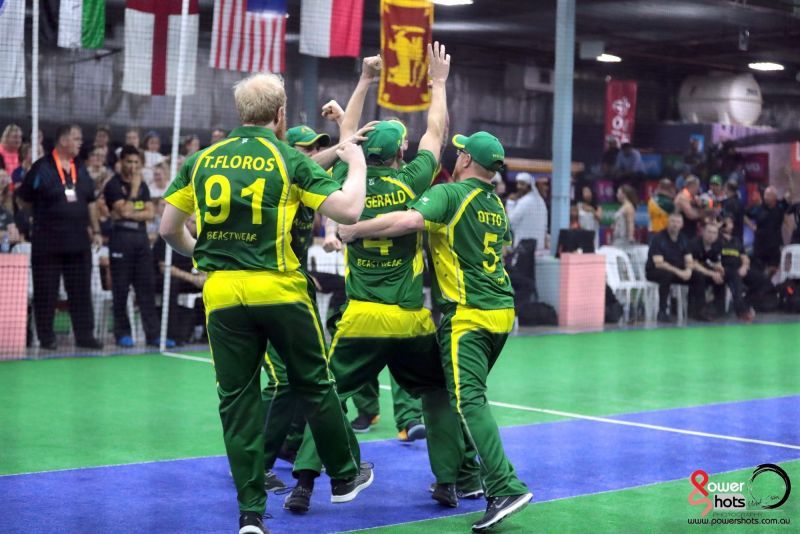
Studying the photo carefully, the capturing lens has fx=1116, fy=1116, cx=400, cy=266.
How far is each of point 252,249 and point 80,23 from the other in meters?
9.24

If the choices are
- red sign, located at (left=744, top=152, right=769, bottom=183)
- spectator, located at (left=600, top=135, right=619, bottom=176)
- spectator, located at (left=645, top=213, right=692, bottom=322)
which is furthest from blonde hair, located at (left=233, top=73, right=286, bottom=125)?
red sign, located at (left=744, top=152, right=769, bottom=183)

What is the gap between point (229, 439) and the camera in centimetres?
454

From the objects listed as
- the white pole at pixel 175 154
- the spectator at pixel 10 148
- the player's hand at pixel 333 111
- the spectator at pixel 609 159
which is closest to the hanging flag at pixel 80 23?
the spectator at pixel 10 148

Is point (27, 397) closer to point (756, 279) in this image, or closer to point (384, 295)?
point (384, 295)

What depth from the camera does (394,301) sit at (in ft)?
18.3

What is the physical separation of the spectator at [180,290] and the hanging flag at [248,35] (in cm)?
234

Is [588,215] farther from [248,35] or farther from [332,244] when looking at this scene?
[332,244]

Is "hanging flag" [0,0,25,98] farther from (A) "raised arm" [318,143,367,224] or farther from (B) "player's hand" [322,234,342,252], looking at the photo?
(A) "raised arm" [318,143,367,224]

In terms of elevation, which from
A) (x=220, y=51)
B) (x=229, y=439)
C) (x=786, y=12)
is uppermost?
(x=786, y=12)

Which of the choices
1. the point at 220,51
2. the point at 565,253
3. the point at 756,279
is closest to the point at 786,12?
the point at 756,279

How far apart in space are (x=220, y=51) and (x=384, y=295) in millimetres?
8216

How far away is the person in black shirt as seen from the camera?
11250 millimetres

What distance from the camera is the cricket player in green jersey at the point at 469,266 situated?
511cm

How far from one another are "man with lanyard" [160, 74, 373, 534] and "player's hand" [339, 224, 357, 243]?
618mm
